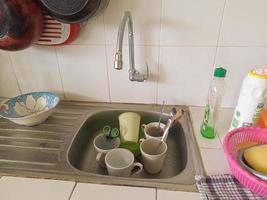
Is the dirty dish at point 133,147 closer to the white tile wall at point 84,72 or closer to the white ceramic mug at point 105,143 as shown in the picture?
the white ceramic mug at point 105,143

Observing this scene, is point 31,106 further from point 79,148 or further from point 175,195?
point 175,195

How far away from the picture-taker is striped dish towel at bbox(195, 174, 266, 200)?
1.83 feet

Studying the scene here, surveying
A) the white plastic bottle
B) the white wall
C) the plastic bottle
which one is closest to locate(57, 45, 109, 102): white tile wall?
the white wall

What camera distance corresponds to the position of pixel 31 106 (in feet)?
3.09

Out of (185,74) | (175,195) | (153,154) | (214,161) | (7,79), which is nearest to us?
(175,195)

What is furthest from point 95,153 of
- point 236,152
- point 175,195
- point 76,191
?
point 236,152

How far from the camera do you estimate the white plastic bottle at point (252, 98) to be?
64 centimetres

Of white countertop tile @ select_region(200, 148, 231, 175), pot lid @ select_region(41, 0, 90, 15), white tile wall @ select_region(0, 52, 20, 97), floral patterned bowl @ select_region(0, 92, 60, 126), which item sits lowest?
white countertop tile @ select_region(200, 148, 231, 175)

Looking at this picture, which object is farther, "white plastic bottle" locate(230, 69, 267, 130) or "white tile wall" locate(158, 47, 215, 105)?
"white tile wall" locate(158, 47, 215, 105)

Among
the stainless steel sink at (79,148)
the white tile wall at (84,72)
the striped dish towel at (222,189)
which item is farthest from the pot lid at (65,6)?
the striped dish towel at (222,189)

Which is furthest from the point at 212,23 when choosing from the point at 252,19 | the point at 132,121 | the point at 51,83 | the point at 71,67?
the point at 51,83

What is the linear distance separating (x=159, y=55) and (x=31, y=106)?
581 mm

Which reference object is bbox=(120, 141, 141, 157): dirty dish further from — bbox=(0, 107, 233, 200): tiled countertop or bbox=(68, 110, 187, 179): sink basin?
bbox=(0, 107, 233, 200): tiled countertop

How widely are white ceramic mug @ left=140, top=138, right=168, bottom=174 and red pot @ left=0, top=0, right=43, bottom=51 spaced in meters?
0.54
